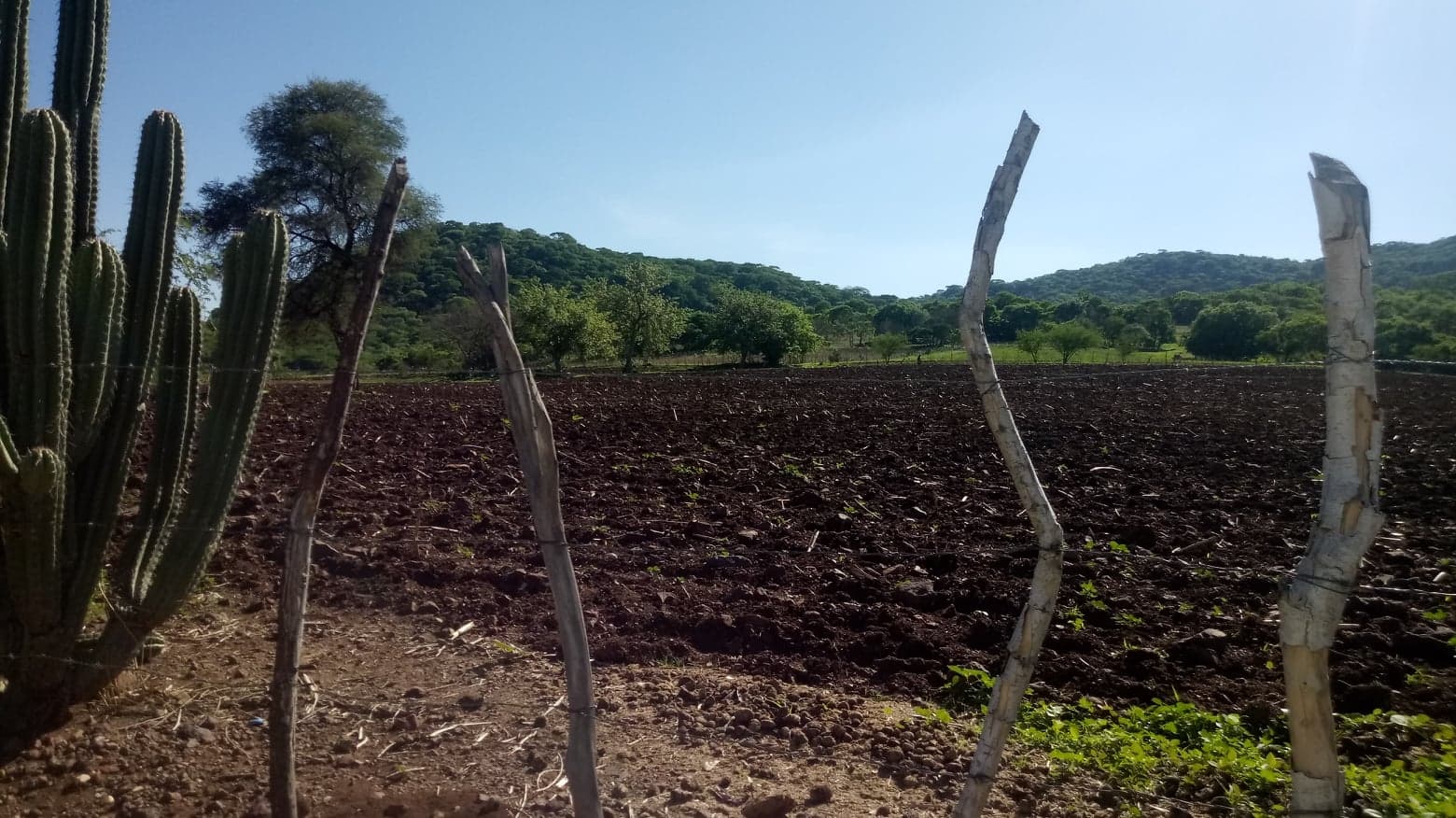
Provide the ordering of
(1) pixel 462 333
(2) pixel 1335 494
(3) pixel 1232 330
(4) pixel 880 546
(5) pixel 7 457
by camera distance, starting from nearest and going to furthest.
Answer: (2) pixel 1335 494
(5) pixel 7 457
(4) pixel 880 546
(1) pixel 462 333
(3) pixel 1232 330

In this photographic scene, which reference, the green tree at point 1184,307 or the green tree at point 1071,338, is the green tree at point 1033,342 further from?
the green tree at point 1184,307

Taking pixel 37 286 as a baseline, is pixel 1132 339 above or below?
above

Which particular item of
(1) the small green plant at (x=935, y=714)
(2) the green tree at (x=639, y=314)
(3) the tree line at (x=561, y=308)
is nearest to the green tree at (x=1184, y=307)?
(3) the tree line at (x=561, y=308)

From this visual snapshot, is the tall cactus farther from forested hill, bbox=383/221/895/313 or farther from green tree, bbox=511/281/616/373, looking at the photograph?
green tree, bbox=511/281/616/373

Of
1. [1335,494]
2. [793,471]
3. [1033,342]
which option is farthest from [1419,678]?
[1033,342]

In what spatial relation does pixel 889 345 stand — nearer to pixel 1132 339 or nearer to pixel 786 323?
pixel 786 323

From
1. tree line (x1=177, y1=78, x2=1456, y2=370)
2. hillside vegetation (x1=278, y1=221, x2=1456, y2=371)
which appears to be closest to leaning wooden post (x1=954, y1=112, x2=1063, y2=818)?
tree line (x1=177, y1=78, x2=1456, y2=370)

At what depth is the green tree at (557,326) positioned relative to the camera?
144ft

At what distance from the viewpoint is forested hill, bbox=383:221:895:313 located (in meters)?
40.0

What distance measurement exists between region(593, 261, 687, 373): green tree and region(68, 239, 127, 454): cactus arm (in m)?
44.3

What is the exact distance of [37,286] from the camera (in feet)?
11.8

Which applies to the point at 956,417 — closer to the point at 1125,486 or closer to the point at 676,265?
the point at 1125,486

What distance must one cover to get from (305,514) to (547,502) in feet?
2.40

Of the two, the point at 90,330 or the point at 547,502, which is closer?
the point at 547,502
